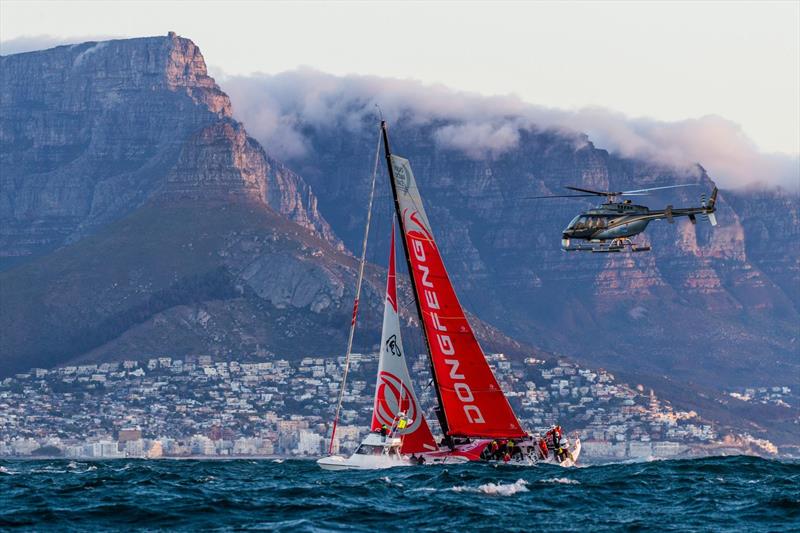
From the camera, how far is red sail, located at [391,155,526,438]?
406ft

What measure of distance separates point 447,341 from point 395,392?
6106mm

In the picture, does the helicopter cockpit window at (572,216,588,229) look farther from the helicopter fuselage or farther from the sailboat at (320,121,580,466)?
the sailboat at (320,121,580,466)

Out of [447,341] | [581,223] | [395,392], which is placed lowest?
[395,392]

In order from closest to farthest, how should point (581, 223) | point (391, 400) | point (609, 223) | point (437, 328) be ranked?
point (437, 328) → point (391, 400) → point (581, 223) → point (609, 223)

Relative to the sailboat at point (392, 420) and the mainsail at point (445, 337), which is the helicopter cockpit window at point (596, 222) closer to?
the sailboat at point (392, 420)

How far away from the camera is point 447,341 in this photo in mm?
124312

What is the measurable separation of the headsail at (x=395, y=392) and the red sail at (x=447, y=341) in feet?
7.87

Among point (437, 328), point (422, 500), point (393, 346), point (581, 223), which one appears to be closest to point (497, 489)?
point (422, 500)

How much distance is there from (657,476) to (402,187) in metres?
24.6

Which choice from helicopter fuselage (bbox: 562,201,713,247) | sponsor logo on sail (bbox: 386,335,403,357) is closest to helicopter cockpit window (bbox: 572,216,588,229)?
helicopter fuselage (bbox: 562,201,713,247)

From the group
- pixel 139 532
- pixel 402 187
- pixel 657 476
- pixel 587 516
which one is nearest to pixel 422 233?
pixel 402 187

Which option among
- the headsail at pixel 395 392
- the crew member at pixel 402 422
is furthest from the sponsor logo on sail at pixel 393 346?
the crew member at pixel 402 422

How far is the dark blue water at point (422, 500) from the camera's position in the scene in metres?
95.9

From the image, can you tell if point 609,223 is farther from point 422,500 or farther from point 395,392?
point 422,500
